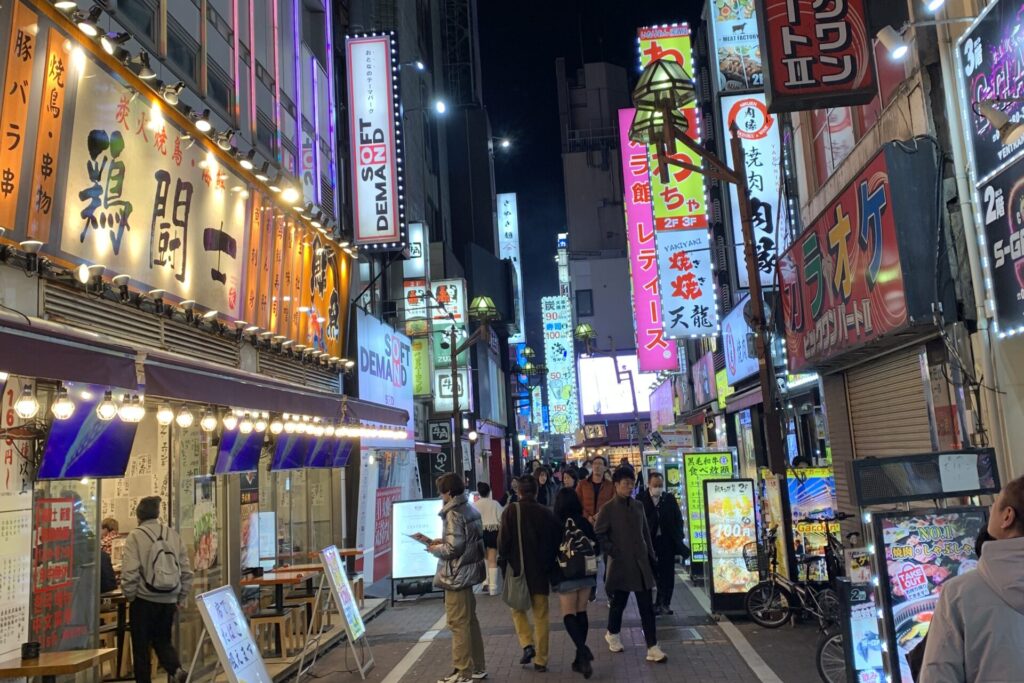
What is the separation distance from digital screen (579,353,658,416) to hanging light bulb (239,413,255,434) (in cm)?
3036

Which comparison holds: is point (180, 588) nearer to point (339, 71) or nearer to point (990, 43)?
point (990, 43)

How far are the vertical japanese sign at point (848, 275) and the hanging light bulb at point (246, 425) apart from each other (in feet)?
24.2

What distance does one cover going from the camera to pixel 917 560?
217 inches

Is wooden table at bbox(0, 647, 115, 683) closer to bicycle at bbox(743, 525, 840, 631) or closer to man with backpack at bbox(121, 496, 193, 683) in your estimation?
man with backpack at bbox(121, 496, 193, 683)

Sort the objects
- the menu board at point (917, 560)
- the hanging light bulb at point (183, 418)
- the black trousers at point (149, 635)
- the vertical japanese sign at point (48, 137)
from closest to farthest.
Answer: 1. the menu board at point (917, 560)
2. the vertical japanese sign at point (48, 137)
3. the black trousers at point (149, 635)
4. the hanging light bulb at point (183, 418)

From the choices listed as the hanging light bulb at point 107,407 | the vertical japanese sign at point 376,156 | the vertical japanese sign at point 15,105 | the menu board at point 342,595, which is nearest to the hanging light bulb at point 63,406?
the hanging light bulb at point 107,407

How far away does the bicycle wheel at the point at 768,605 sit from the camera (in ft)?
37.0

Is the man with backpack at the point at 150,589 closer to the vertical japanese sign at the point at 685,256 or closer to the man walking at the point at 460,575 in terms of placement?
the man walking at the point at 460,575

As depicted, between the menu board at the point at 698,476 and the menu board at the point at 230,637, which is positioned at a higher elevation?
the menu board at the point at 698,476

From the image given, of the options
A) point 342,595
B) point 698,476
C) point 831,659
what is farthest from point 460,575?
point 698,476

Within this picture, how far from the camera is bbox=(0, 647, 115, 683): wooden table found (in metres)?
6.20

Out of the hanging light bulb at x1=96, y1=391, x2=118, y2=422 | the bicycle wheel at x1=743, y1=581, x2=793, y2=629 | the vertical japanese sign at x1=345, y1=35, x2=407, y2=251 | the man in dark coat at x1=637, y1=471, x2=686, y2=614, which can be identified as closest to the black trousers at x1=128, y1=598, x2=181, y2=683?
the hanging light bulb at x1=96, y1=391, x2=118, y2=422

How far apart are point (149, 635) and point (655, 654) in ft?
18.0

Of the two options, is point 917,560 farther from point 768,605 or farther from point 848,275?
point 768,605
